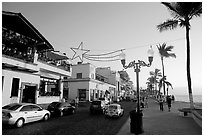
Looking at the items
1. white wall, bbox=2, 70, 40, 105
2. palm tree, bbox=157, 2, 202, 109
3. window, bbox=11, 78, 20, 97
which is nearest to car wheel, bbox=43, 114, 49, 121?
white wall, bbox=2, 70, 40, 105

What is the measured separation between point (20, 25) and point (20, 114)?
10219mm

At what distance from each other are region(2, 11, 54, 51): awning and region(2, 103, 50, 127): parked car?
9.09m

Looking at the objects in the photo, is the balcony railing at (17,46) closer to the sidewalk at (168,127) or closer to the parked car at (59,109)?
the parked car at (59,109)

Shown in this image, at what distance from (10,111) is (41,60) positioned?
10073mm

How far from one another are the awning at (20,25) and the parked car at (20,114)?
9091 mm

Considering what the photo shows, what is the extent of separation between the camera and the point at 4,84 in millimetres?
14352

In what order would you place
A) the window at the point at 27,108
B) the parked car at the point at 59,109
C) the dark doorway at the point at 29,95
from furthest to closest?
the dark doorway at the point at 29,95 < the parked car at the point at 59,109 < the window at the point at 27,108

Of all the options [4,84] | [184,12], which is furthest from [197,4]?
[4,84]

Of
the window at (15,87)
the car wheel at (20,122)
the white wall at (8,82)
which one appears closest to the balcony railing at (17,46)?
the white wall at (8,82)

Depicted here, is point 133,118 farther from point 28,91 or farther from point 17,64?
point 28,91

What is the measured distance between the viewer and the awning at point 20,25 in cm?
1452

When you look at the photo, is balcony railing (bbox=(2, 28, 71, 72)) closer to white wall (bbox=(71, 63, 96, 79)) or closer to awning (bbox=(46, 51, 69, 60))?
awning (bbox=(46, 51, 69, 60))

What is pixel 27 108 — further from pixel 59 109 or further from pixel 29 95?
pixel 29 95

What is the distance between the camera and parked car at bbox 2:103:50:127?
28.8 ft
